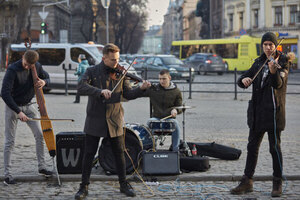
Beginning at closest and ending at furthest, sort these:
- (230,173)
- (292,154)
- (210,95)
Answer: (230,173) → (292,154) → (210,95)

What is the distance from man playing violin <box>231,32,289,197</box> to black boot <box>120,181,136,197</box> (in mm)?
1179

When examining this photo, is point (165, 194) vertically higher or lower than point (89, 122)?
lower

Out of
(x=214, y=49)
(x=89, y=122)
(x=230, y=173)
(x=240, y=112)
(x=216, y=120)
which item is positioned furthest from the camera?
(x=214, y=49)

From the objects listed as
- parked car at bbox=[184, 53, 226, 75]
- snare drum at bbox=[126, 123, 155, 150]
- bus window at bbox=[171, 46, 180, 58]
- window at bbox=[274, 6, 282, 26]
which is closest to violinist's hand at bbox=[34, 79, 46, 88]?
snare drum at bbox=[126, 123, 155, 150]

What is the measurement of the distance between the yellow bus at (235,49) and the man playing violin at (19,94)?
121ft

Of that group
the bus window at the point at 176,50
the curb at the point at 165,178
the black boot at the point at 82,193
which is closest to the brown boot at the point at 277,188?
the curb at the point at 165,178

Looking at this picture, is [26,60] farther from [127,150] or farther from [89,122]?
[127,150]

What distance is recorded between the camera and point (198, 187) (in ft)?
23.7

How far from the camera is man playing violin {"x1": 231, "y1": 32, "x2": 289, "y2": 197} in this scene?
654cm

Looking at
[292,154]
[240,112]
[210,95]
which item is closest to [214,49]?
[210,95]

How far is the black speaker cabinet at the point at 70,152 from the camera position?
781 centimetres

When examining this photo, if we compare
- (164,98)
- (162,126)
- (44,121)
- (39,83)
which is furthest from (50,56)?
(39,83)

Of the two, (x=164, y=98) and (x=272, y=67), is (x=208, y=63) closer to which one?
(x=164, y=98)

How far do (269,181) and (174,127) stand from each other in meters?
1.54
